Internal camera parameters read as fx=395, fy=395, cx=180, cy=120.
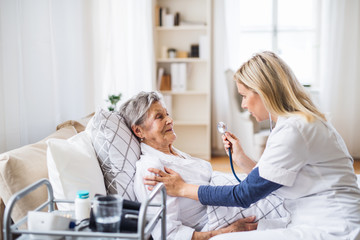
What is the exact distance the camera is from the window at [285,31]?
4789 mm

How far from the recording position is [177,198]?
62.1 inches

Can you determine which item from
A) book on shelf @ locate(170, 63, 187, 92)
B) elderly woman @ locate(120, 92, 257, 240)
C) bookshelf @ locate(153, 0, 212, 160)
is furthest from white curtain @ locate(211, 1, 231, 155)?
elderly woman @ locate(120, 92, 257, 240)

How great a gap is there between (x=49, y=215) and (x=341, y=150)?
98 centimetres

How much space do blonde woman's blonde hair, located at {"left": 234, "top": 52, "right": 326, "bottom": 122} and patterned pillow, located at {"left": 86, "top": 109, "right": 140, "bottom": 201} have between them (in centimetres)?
58

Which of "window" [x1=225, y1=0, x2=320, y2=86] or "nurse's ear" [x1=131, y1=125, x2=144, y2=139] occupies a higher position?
"window" [x1=225, y1=0, x2=320, y2=86]

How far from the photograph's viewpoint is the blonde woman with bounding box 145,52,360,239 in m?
1.33

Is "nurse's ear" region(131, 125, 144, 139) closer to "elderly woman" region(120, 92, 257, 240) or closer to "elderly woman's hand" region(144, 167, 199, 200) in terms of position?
"elderly woman" region(120, 92, 257, 240)

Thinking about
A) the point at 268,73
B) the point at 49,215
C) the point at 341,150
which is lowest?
the point at 49,215

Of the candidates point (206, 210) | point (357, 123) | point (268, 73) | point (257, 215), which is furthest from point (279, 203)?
point (357, 123)

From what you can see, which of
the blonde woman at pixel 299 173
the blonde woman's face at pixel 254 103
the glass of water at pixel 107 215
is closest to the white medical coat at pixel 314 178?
the blonde woman at pixel 299 173

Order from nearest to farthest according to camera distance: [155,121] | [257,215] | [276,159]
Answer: [276,159] < [257,215] < [155,121]

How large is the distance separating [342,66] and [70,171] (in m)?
3.97

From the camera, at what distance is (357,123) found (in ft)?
15.3

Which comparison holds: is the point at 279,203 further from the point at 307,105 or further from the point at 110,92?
the point at 110,92
